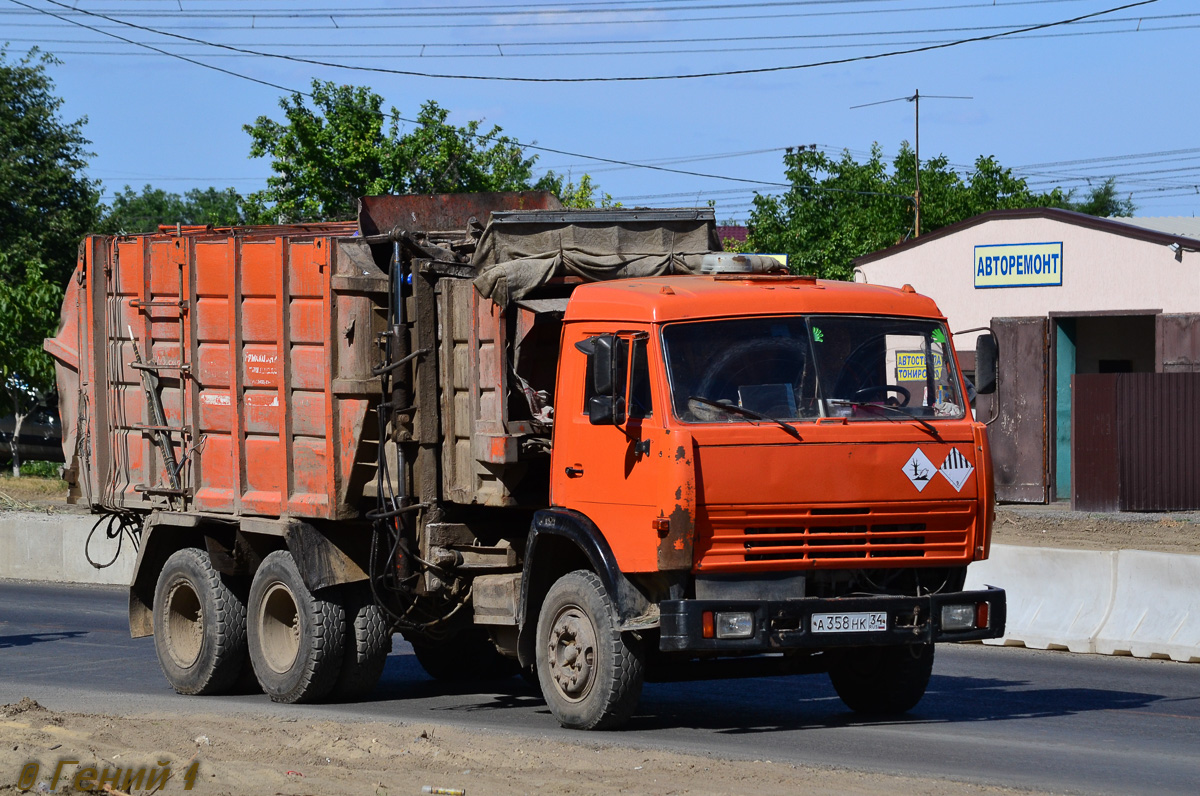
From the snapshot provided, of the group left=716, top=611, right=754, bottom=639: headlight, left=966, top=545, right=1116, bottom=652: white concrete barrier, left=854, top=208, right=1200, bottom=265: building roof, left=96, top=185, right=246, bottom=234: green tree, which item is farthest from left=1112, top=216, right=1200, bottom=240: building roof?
left=96, top=185, right=246, bottom=234: green tree

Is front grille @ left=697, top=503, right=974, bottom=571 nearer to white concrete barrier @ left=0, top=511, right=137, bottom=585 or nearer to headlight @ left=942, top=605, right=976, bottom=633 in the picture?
headlight @ left=942, top=605, right=976, bottom=633

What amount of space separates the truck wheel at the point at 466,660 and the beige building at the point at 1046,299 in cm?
1549

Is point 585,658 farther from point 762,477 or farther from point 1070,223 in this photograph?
point 1070,223

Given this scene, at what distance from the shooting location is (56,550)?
862 inches

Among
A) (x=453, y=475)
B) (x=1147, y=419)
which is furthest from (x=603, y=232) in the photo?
(x=1147, y=419)

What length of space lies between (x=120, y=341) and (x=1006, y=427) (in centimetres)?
1820

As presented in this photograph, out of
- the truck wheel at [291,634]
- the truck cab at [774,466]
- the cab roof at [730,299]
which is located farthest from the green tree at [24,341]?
the truck cab at [774,466]

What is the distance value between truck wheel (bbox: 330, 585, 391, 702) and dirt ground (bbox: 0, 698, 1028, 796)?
162 centimetres

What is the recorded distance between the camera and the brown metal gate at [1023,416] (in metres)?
26.5

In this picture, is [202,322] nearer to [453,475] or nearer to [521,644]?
[453,475]

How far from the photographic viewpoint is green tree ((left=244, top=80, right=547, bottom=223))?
1628 inches

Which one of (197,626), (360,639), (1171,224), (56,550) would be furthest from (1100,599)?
(1171,224)

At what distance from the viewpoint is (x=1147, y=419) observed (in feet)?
80.4

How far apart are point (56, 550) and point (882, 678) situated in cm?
1539
